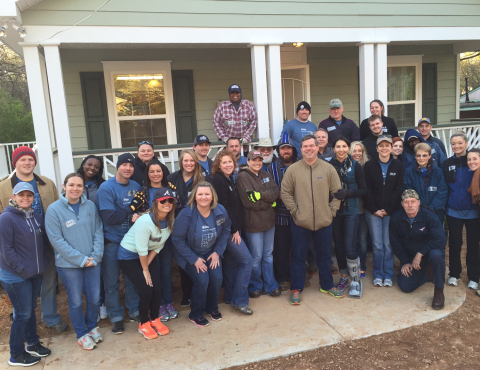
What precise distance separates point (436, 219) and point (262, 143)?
2026 mm

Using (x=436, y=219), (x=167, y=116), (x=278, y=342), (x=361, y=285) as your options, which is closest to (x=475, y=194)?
(x=436, y=219)

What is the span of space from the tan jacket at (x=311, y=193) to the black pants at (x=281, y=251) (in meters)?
0.37

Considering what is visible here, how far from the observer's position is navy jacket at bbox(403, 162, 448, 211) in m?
4.30

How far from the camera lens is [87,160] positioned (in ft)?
A: 12.5

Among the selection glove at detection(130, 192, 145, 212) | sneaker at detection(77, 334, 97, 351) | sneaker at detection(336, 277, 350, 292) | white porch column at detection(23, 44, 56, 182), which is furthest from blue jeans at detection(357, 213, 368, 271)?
white porch column at detection(23, 44, 56, 182)

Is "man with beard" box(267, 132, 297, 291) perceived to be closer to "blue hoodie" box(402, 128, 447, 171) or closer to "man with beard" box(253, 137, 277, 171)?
"man with beard" box(253, 137, 277, 171)

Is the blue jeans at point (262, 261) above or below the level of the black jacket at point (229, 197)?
below

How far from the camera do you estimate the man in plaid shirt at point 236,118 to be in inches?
217

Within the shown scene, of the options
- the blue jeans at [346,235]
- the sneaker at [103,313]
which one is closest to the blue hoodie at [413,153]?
the blue jeans at [346,235]

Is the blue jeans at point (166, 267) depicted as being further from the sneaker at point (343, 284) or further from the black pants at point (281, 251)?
the sneaker at point (343, 284)

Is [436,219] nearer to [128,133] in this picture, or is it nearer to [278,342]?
[278,342]

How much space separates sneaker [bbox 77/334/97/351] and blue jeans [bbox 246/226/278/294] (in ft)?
5.57

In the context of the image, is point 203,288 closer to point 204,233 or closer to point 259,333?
point 204,233

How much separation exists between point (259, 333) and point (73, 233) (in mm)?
1885
